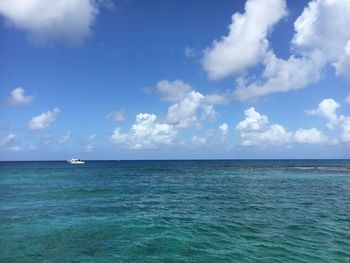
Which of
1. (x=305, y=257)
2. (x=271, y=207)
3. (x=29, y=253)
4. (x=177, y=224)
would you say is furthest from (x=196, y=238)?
(x=271, y=207)

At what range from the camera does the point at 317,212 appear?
105 feet

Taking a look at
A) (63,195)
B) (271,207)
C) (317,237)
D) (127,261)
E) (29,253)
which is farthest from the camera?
(63,195)

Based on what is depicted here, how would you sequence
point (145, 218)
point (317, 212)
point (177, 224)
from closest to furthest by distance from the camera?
1. point (177, 224)
2. point (145, 218)
3. point (317, 212)

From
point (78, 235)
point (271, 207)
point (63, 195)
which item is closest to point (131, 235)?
point (78, 235)

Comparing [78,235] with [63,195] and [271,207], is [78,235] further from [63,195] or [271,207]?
[63,195]

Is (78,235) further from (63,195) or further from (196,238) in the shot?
(63,195)

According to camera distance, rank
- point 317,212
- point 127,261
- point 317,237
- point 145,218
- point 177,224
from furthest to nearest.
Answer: point 317,212 < point 145,218 < point 177,224 < point 317,237 < point 127,261

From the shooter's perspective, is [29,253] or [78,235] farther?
[78,235]

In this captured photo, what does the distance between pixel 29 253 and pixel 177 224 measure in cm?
1134

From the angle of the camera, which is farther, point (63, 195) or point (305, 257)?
point (63, 195)

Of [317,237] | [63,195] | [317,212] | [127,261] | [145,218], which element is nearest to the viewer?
[127,261]

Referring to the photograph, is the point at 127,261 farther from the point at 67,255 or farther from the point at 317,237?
the point at 317,237

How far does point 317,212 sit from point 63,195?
104 ft

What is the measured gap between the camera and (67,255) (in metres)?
19.2
